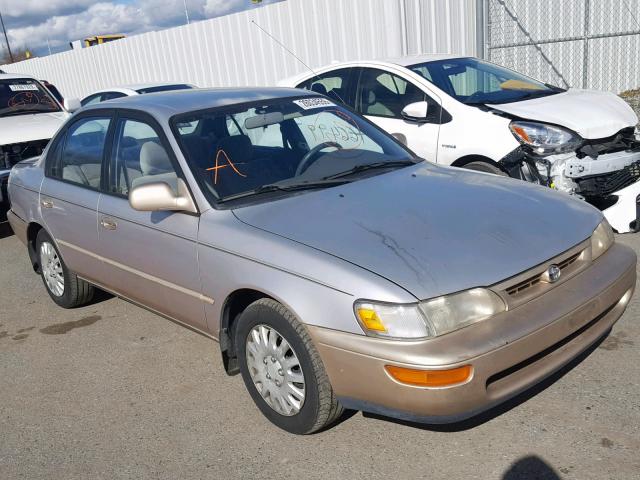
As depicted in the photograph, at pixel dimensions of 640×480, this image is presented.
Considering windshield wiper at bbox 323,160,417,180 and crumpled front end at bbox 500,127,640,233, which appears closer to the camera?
windshield wiper at bbox 323,160,417,180

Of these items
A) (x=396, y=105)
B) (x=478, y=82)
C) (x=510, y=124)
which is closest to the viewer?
(x=510, y=124)

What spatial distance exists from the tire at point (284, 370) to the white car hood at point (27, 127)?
18.0 feet

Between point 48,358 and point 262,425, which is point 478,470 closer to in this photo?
point 262,425

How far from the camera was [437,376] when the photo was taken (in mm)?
2605

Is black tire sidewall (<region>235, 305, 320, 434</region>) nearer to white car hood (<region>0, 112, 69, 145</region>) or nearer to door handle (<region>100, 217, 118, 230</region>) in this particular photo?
door handle (<region>100, 217, 118, 230</region>)

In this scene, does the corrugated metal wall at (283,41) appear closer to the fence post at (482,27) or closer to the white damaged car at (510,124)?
the fence post at (482,27)

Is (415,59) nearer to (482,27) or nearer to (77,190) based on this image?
(77,190)

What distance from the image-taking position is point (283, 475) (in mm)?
2965

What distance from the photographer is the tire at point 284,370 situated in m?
2.95

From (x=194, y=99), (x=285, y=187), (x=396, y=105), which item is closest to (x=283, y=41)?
(x=396, y=105)

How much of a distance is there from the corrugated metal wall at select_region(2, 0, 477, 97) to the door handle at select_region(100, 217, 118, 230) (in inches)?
331

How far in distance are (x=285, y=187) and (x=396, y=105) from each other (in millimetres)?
3186

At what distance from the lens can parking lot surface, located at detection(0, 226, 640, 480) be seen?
9.57 ft

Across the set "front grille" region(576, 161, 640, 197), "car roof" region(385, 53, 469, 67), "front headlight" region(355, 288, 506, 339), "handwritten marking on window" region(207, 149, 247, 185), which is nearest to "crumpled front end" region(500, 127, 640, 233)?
"front grille" region(576, 161, 640, 197)
